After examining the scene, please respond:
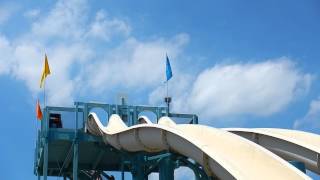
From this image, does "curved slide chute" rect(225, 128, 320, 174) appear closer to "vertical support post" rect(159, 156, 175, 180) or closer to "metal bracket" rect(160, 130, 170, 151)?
"vertical support post" rect(159, 156, 175, 180)

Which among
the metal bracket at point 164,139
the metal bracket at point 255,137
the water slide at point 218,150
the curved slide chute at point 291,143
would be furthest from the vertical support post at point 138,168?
the metal bracket at point 164,139

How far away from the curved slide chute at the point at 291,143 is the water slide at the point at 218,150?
4514 millimetres

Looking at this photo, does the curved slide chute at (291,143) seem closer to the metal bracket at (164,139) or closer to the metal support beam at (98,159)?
the metal bracket at (164,139)

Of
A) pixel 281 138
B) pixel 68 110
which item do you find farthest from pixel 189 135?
pixel 68 110

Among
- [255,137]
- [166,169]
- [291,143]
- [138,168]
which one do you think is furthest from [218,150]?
[138,168]

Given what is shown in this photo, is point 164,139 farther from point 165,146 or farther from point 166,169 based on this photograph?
point 166,169

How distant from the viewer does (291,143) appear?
2586 cm

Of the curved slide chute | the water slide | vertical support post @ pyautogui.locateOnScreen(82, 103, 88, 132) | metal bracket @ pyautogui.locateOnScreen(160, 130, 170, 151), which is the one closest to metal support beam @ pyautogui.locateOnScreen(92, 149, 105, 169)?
vertical support post @ pyautogui.locateOnScreen(82, 103, 88, 132)

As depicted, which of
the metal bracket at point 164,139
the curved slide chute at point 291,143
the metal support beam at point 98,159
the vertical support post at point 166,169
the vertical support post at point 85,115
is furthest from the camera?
the metal support beam at point 98,159

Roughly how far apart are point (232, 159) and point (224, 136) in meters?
2.23

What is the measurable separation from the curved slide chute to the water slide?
4514mm

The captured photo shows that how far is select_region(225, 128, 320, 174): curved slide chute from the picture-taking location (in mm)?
24391

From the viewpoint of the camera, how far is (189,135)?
22922 mm

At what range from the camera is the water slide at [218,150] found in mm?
18172
